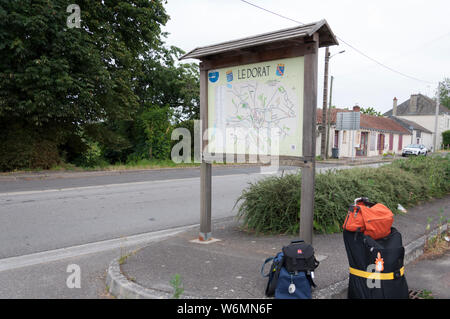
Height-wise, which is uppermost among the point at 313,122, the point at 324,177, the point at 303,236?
the point at 313,122

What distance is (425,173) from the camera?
9180 mm

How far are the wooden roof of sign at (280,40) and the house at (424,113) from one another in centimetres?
6248

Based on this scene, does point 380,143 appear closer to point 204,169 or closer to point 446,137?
point 446,137

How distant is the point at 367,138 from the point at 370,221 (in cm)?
3646

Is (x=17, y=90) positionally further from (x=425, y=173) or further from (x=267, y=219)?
(x=425, y=173)

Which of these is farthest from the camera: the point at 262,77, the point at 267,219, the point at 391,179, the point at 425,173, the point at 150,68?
the point at 150,68

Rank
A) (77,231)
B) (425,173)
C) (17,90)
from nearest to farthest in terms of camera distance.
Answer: (77,231) < (425,173) < (17,90)

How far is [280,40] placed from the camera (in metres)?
3.98

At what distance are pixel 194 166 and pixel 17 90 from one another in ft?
32.5

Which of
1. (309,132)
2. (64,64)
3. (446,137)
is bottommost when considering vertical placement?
(309,132)

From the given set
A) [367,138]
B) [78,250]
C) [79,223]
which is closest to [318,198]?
[78,250]

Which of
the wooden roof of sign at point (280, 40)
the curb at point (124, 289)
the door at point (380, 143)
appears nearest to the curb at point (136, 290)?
the curb at point (124, 289)

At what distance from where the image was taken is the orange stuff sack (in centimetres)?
312

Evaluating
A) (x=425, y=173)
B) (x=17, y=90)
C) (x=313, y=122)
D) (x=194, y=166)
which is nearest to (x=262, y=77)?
(x=313, y=122)
